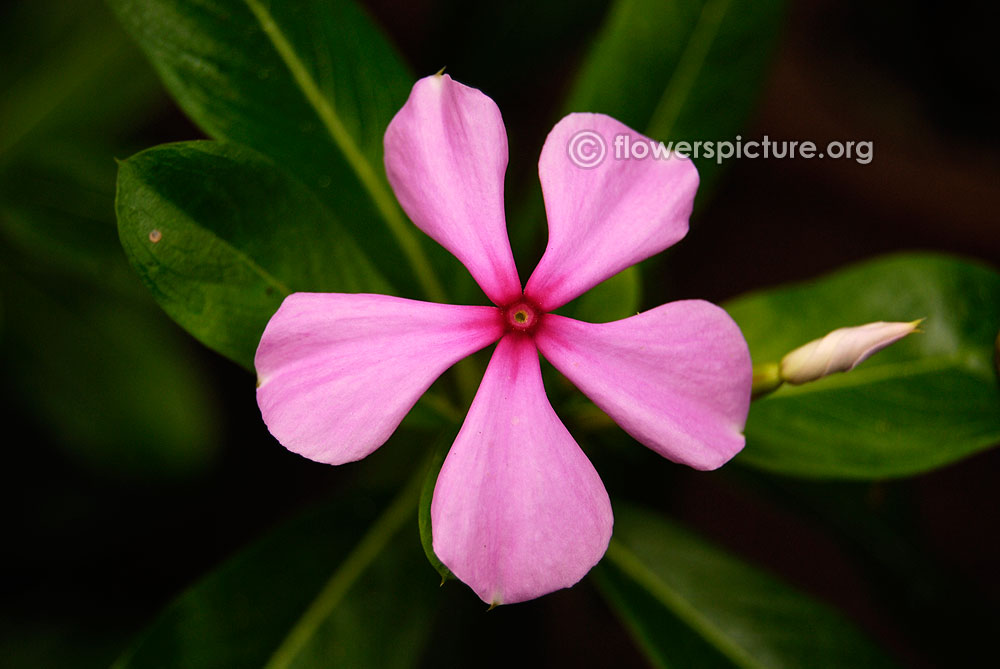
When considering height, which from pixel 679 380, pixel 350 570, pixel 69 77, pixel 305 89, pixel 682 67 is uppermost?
pixel 69 77

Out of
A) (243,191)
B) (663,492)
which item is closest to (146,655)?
(243,191)

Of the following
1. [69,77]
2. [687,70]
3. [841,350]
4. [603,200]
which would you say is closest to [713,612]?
[841,350]

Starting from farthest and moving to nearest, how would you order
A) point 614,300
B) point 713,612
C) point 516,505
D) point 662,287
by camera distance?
point 662,287, point 713,612, point 614,300, point 516,505

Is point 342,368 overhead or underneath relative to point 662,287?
overhead

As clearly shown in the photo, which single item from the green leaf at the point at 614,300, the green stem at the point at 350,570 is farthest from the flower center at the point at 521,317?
the green stem at the point at 350,570

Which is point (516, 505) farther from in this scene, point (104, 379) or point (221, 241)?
point (104, 379)

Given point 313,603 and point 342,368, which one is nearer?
point 342,368

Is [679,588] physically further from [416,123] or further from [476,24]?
[476,24]

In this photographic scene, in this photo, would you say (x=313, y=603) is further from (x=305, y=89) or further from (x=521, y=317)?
(x=305, y=89)

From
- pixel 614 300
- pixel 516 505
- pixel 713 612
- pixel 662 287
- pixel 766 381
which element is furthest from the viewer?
pixel 662 287
